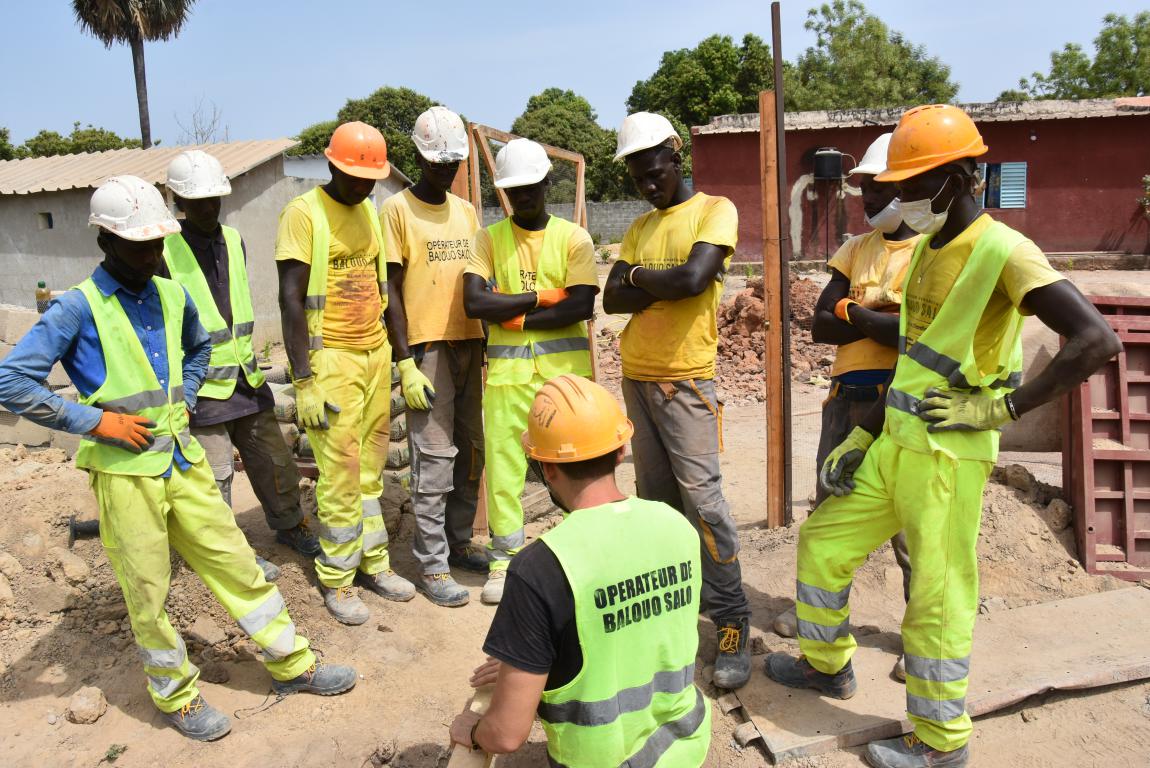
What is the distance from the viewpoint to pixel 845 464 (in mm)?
3289

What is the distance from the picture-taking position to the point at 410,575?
4.90 meters

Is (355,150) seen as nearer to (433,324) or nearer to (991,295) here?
(433,324)

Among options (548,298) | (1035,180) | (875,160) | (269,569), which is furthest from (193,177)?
(1035,180)

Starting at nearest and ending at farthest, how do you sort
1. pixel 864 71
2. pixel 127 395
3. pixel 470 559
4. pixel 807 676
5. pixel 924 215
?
1. pixel 924 215
2. pixel 127 395
3. pixel 807 676
4. pixel 470 559
5. pixel 864 71

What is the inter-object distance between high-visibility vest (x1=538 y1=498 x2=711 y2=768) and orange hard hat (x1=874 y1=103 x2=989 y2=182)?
1563 millimetres

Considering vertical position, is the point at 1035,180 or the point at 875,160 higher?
the point at 1035,180

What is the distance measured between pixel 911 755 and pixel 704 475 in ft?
4.50

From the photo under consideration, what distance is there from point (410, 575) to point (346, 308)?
1671 millimetres

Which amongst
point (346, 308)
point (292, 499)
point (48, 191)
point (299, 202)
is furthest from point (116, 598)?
point (48, 191)

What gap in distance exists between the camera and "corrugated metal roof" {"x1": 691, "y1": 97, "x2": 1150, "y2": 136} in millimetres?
19375

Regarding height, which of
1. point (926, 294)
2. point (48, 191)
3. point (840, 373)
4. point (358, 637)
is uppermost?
point (48, 191)

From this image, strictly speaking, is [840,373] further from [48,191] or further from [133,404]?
[48,191]

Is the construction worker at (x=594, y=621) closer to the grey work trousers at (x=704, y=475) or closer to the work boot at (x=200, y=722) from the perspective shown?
the grey work trousers at (x=704, y=475)

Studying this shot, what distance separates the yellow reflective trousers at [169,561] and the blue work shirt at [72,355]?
126mm
